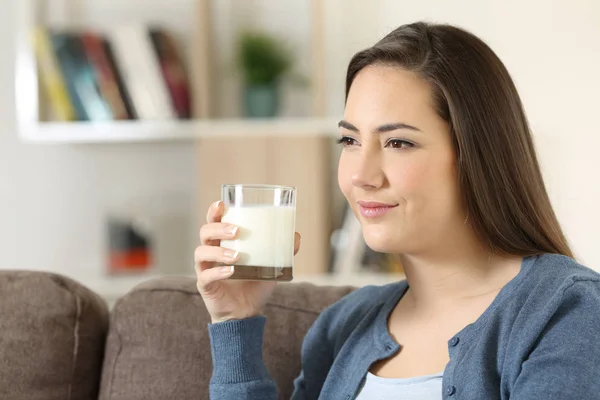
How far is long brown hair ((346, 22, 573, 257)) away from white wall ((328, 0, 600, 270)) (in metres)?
1.66

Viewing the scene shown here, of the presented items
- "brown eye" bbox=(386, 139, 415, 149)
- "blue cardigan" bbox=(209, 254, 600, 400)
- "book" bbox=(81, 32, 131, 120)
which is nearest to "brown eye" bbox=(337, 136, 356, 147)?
"brown eye" bbox=(386, 139, 415, 149)

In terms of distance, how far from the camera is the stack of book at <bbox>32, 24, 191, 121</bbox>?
3254 mm

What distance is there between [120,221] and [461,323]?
89.2 inches

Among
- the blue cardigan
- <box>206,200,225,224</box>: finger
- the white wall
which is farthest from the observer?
the white wall

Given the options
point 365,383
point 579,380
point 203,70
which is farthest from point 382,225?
point 203,70

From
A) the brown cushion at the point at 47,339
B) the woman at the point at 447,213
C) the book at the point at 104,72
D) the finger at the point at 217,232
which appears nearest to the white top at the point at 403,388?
the woman at the point at 447,213

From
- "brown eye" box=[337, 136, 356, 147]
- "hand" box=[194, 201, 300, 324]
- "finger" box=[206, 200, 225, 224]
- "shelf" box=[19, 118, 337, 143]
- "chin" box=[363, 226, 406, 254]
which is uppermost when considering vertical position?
"brown eye" box=[337, 136, 356, 147]

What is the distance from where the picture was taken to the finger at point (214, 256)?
4.50 feet

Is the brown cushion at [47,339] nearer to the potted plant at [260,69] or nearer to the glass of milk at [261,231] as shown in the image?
the glass of milk at [261,231]

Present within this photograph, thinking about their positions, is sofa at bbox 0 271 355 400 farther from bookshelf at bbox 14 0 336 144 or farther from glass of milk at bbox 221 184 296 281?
bookshelf at bbox 14 0 336 144

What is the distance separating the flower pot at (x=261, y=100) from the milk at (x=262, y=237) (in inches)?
77.5

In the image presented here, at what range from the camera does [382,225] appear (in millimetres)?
1396

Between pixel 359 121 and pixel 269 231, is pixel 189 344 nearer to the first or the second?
pixel 269 231

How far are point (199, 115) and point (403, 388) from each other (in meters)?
2.05
